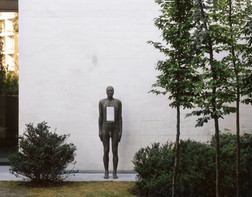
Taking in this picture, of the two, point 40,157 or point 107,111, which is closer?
point 40,157

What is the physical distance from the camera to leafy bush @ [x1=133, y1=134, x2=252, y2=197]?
6590 mm

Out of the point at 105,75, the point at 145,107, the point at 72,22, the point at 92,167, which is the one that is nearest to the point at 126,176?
the point at 92,167

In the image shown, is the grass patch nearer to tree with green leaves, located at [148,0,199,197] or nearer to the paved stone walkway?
the paved stone walkway

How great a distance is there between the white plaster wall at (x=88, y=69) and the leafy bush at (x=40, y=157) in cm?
174

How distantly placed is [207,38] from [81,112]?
5.19 meters

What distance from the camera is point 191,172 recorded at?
664 cm

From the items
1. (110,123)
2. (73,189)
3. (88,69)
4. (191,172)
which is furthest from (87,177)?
(191,172)

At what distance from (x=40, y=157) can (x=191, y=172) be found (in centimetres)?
322

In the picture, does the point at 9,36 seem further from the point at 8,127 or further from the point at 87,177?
the point at 87,177

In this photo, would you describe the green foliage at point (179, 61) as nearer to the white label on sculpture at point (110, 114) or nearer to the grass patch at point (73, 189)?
the grass patch at point (73, 189)

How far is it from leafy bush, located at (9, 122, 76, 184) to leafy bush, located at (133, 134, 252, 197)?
1.78 m

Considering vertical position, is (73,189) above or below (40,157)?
below

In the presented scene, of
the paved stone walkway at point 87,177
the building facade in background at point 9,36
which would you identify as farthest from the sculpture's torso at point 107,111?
the building facade in background at point 9,36

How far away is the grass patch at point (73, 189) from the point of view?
283 inches
